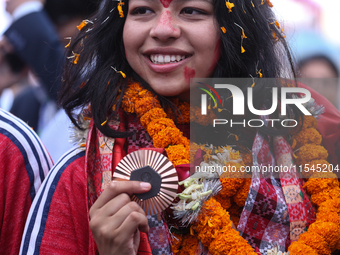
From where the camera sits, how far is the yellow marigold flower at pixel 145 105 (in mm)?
1653

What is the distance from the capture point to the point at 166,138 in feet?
5.18

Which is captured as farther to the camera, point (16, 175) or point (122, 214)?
point (16, 175)

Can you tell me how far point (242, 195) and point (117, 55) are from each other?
3.01ft

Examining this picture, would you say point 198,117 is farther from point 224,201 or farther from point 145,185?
point 145,185

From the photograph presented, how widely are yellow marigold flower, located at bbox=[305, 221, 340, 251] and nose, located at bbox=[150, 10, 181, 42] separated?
1019 mm

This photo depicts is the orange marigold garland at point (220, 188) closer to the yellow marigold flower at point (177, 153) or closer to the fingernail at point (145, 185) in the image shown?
the yellow marigold flower at point (177, 153)

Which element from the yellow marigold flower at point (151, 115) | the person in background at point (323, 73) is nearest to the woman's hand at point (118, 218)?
the yellow marigold flower at point (151, 115)

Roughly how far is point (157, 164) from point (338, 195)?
3.00 feet

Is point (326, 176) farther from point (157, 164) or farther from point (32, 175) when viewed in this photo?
point (32, 175)

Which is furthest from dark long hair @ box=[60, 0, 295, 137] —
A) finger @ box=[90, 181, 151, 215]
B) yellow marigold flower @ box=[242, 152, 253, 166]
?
finger @ box=[90, 181, 151, 215]

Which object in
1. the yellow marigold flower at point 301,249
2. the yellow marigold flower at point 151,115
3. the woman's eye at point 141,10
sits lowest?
the yellow marigold flower at point 301,249

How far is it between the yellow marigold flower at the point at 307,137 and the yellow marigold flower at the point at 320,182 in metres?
0.18

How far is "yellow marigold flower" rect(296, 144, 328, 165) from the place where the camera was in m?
1.75

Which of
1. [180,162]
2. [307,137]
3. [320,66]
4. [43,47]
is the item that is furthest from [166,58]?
[320,66]
